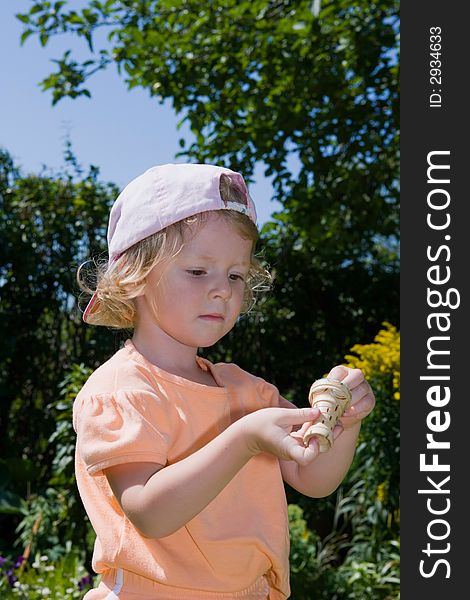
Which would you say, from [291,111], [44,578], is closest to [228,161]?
[291,111]

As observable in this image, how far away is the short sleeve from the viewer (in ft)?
4.31

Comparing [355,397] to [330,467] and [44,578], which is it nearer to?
[330,467]

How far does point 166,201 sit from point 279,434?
1.69ft

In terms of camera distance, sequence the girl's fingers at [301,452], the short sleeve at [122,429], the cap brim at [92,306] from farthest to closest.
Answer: the cap brim at [92,306] → the short sleeve at [122,429] → the girl's fingers at [301,452]

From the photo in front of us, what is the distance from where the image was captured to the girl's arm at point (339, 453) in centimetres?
146

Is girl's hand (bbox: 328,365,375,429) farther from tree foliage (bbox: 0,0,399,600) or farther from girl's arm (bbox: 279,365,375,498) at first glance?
tree foliage (bbox: 0,0,399,600)

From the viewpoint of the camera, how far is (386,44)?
509 cm

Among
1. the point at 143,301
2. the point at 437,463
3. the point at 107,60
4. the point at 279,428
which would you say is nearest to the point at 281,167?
the point at 107,60

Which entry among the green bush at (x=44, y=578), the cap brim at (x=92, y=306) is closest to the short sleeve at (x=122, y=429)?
the cap brim at (x=92, y=306)

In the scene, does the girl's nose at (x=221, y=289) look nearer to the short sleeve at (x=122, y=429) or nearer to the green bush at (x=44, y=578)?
the short sleeve at (x=122, y=429)

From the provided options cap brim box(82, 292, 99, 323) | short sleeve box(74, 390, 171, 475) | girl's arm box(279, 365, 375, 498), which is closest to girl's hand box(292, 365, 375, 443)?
girl's arm box(279, 365, 375, 498)

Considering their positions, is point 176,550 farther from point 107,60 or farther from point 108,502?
point 107,60

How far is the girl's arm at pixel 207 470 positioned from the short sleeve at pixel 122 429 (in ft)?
0.20

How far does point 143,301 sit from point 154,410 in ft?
0.83
